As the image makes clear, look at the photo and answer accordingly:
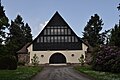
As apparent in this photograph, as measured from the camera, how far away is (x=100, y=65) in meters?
37.3

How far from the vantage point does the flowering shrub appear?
107 ft

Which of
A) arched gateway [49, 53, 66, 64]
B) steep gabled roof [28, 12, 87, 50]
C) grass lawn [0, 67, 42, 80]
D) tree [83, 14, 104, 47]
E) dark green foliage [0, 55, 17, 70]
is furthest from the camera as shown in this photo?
tree [83, 14, 104, 47]

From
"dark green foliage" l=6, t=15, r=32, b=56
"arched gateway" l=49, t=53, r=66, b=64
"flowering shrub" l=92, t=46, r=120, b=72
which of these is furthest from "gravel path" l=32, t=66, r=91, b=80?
"dark green foliage" l=6, t=15, r=32, b=56

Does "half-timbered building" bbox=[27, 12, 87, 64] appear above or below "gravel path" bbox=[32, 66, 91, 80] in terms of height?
above

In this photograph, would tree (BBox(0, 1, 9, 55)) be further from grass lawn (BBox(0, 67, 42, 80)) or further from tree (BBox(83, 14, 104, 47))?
tree (BBox(83, 14, 104, 47))

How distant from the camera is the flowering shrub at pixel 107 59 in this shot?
3256 cm

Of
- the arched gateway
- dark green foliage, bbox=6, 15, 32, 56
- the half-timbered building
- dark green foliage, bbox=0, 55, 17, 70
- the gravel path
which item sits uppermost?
dark green foliage, bbox=6, 15, 32, 56

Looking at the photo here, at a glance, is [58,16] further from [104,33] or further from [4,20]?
[4,20]

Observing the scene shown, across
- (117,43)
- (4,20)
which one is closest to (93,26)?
(117,43)

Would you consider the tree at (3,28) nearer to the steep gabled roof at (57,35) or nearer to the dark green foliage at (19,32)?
the steep gabled roof at (57,35)

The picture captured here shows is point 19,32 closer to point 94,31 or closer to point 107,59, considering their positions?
point 94,31

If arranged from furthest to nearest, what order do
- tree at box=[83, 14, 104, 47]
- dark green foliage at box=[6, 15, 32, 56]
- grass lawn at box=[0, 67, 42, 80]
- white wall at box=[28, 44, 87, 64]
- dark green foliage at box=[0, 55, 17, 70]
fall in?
tree at box=[83, 14, 104, 47]
dark green foliage at box=[6, 15, 32, 56]
white wall at box=[28, 44, 87, 64]
dark green foliage at box=[0, 55, 17, 70]
grass lawn at box=[0, 67, 42, 80]

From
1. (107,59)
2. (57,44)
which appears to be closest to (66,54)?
(57,44)

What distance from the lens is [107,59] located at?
36188mm
